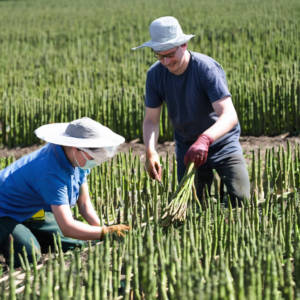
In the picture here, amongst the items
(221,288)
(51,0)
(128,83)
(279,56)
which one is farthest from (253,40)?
(51,0)

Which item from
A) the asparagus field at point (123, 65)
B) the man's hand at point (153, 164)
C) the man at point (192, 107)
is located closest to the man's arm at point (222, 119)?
the man at point (192, 107)

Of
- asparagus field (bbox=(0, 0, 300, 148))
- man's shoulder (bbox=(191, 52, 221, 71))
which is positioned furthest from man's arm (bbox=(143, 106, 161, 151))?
asparagus field (bbox=(0, 0, 300, 148))

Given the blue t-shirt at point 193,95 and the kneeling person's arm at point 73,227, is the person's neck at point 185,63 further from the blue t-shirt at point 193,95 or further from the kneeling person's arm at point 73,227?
the kneeling person's arm at point 73,227

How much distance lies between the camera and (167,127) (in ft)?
21.4

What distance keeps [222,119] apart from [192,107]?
34 centimetres

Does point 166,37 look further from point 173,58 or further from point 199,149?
point 199,149

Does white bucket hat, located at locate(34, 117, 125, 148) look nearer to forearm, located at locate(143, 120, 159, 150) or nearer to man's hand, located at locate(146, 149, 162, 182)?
man's hand, located at locate(146, 149, 162, 182)

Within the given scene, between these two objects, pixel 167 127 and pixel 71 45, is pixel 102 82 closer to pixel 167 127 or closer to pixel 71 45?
pixel 167 127

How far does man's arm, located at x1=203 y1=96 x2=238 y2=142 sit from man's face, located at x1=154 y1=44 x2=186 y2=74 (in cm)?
37

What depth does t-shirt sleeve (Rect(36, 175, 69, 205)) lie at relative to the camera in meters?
2.66

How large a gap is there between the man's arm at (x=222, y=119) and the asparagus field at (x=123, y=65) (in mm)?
3332

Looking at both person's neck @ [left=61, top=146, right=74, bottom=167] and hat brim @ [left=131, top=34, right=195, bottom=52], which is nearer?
person's neck @ [left=61, top=146, right=74, bottom=167]

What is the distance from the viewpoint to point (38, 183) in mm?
2729

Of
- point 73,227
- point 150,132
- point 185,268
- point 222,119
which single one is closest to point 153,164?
point 150,132
